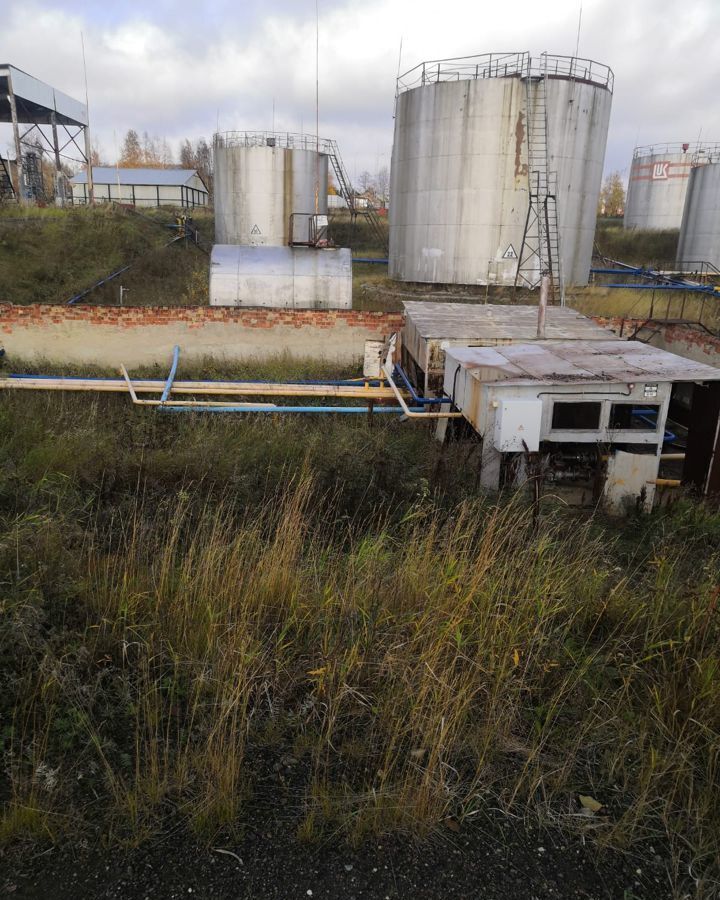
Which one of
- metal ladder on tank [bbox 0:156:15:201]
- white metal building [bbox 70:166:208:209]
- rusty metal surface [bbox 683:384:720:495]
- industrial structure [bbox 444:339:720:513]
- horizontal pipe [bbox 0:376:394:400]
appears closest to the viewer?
industrial structure [bbox 444:339:720:513]

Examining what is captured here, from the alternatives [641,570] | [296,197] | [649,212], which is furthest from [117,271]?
[649,212]

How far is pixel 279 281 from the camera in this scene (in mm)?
14250

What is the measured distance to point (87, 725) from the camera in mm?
2449

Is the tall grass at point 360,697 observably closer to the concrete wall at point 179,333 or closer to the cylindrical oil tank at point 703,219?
the concrete wall at point 179,333

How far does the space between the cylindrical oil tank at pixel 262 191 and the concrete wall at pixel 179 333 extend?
1129 cm

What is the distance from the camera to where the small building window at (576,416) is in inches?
238

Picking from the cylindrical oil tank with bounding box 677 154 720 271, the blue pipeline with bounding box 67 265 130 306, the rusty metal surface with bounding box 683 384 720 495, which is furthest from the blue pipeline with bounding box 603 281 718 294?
the blue pipeline with bounding box 67 265 130 306

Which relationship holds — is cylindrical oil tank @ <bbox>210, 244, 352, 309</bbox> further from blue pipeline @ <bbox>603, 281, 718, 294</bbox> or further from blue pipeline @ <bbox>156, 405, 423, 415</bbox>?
blue pipeline @ <bbox>603, 281, 718, 294</bbox>

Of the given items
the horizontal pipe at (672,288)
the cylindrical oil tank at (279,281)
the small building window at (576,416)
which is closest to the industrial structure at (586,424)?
the small building window at (576,416)

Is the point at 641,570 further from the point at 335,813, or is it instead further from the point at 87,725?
the point at 87,725

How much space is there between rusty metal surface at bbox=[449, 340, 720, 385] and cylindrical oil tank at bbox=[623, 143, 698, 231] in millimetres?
31884

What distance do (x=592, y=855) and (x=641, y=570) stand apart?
9.70ft

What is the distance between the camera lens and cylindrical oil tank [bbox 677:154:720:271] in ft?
82.8

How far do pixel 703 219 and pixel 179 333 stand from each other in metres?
23.3
